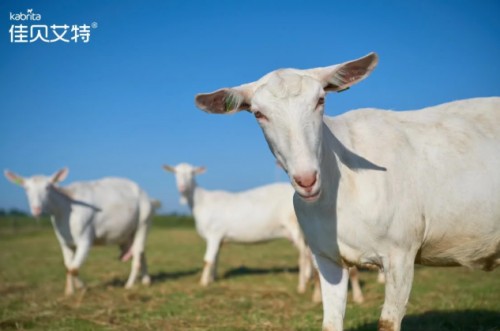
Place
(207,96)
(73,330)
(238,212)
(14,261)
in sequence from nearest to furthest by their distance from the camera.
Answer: (207,96) → (73,330) → (238,212) → (14,261)

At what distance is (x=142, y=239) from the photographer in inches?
504

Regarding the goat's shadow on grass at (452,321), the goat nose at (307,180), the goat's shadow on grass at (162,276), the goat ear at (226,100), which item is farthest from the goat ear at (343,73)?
the goat's shadow on grass at (162,276)

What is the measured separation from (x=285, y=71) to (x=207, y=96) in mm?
642

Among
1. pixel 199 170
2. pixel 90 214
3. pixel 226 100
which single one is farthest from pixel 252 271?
pixel 226 100

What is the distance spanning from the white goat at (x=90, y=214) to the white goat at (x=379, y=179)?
25.7ft

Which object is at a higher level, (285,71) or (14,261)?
(285,71)

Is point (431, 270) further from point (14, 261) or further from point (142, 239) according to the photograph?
point (14, 261)

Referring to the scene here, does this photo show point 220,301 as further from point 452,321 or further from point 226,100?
point 226,100

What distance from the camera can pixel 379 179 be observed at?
4.07 metres

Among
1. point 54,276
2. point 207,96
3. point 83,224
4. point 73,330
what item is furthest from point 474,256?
point 54,276

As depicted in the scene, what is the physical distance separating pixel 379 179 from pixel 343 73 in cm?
89

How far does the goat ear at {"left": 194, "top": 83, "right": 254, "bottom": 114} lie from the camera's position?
396 cm

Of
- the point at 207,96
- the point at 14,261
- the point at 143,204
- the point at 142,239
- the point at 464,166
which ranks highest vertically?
the point at 207,96

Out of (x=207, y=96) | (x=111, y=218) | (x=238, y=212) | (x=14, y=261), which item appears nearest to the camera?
(x=207, y=96)
